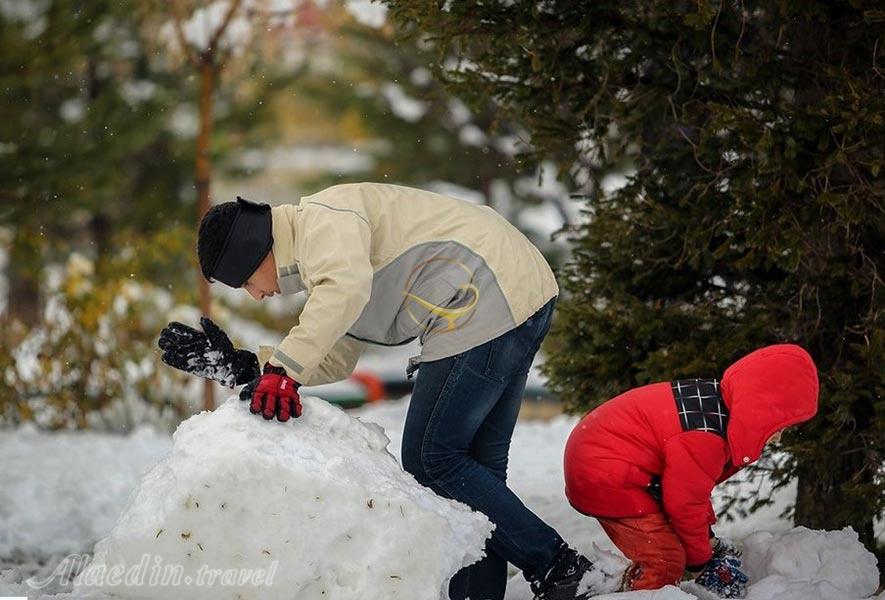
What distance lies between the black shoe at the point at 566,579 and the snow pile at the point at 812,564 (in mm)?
569

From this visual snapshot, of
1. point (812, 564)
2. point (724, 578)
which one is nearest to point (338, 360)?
point (724, 578)

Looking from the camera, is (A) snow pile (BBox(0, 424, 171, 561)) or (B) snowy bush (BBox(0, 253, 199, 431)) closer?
(A) snow pile (BBox(0, 424, 171, 561))

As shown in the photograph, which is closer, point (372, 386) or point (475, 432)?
point (475, 432)

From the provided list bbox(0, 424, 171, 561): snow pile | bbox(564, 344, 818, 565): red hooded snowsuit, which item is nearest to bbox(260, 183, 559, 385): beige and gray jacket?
bbox(564, 344, 818, 565): red hooded snowsuit

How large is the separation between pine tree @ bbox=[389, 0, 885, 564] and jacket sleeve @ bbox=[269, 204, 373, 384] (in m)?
1.40

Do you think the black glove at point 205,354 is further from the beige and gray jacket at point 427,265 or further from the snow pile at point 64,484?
the snow pile at point 64,484

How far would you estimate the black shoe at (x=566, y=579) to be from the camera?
3.51 m

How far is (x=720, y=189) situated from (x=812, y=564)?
1.54m

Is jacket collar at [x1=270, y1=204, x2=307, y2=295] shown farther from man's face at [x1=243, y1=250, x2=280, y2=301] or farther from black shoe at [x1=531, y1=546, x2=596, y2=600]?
black shoe at [x1=531, y1=546, x2=596, y2=600]

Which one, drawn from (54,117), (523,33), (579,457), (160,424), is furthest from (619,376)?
(54,117)

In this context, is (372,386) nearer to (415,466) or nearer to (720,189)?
(720,189)

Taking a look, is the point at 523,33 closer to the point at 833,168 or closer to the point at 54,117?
the point at 833,168

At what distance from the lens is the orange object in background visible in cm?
1318

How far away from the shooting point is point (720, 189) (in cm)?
444
